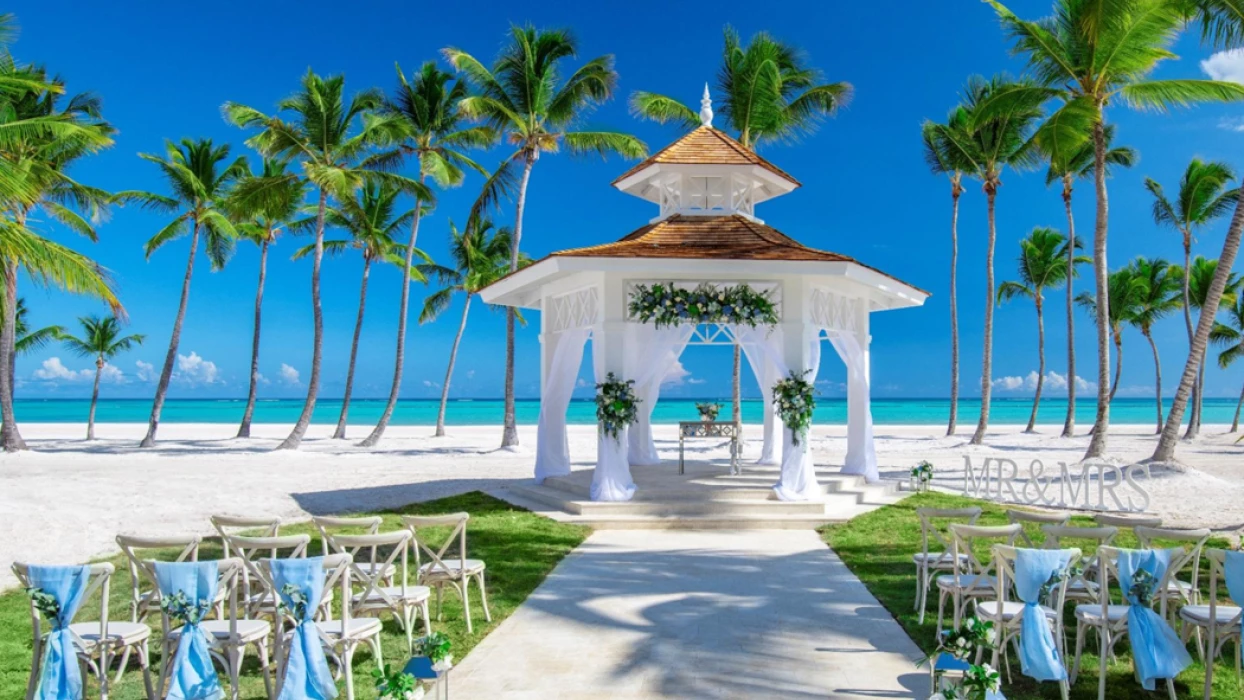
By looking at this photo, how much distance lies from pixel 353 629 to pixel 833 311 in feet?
30.8

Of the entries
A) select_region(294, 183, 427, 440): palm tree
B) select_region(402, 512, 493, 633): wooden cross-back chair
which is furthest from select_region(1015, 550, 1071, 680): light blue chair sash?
select_region(294, 183, 427, 440): palm tree

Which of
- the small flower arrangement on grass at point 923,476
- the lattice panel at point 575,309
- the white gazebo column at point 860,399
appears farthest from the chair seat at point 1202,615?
the small flower arrangement on grass at point 923,476

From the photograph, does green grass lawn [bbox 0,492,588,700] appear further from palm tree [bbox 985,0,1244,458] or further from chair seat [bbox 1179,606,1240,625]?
palm tree [bbox 985,0,1244,458]

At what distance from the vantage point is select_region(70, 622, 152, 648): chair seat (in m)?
4.98

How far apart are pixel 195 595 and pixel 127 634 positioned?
2.61 feet

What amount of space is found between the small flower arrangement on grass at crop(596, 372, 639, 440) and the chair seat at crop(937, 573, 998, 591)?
568 cm

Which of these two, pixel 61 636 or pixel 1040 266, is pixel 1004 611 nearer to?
pixel 61 636

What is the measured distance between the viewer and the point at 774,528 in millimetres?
11070

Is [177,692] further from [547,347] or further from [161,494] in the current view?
[161,494]

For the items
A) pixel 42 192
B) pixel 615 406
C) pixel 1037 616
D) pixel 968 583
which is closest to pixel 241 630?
pixel 1037 616

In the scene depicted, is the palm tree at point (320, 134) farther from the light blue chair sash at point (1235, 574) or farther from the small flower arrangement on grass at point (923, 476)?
the light blue chair sash at point (1235, 574)

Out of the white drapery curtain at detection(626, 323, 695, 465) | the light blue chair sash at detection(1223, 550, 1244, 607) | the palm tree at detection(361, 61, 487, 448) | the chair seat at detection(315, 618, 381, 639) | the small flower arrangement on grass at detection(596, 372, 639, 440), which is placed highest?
the palm tree at detection(361, 61, 487, 448)

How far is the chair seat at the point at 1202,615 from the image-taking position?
5230 millimetres

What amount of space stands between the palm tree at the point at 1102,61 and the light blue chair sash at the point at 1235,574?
45.3ft
